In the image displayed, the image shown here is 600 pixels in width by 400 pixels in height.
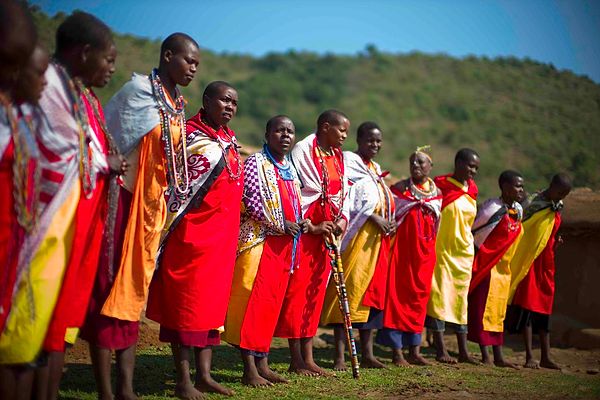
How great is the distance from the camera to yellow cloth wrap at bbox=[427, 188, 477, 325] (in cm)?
918

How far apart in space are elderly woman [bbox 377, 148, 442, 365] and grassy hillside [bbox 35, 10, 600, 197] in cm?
1762

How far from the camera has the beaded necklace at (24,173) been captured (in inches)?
152

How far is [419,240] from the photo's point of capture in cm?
881

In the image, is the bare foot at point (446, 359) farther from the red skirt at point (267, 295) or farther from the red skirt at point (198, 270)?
the red skirt at point (198, 270)

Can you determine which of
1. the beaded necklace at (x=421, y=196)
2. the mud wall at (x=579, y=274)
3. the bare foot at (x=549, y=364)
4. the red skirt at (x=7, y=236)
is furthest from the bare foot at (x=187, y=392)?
the mud wall at (x=579, y=274)

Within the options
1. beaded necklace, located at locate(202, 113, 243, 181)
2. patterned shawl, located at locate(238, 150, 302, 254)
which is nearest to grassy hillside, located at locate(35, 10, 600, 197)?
patterned shawl, located at locate(238, 150, 302, 254)

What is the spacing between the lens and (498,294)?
9.53 metres

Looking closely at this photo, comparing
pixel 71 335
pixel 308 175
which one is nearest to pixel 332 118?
pixel 308 175

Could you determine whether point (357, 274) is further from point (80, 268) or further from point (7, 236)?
point (7, 236)

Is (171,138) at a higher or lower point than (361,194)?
lower

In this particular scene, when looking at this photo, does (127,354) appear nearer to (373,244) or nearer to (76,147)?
(76,147)

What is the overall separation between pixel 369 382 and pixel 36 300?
4078mm

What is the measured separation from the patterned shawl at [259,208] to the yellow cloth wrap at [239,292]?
4.2 inches

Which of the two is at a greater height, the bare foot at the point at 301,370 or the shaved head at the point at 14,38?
the shaved head at the point at 14,38
